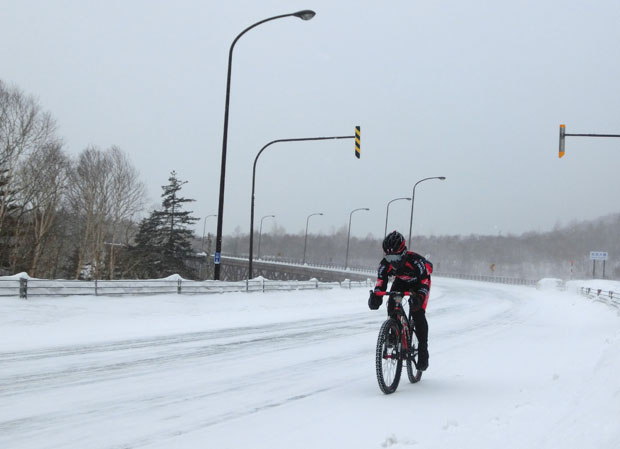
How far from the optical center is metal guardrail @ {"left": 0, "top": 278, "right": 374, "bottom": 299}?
13320 mm

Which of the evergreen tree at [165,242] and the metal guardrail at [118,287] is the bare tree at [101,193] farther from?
the metal guardrail at [118,287]

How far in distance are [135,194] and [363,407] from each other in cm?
4819

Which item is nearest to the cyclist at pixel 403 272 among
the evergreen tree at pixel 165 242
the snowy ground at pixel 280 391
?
the snowy ground at pixel 280 391

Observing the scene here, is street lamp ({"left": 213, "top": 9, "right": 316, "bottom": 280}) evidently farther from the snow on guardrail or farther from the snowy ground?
the snowy ground

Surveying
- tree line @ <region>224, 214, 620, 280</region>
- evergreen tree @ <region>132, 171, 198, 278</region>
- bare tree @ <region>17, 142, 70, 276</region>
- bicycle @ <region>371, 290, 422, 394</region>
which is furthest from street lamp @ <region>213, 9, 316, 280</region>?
tree line @ <region>224, 214, 620, 280</region>

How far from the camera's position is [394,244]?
20.5 ft

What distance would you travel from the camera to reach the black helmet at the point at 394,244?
6.24 metres

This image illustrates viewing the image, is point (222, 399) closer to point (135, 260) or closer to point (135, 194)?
point (135, 194)

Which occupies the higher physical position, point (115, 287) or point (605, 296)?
point (115, 287)

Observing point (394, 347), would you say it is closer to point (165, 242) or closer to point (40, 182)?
point (40, 182)

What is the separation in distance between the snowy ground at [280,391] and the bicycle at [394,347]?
21 centimetres

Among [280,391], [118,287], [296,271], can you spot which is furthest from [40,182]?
[296,271]

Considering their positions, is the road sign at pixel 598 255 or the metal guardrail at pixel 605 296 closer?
the metal guardrail at pixel 605 296

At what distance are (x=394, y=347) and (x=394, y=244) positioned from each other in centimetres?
118
